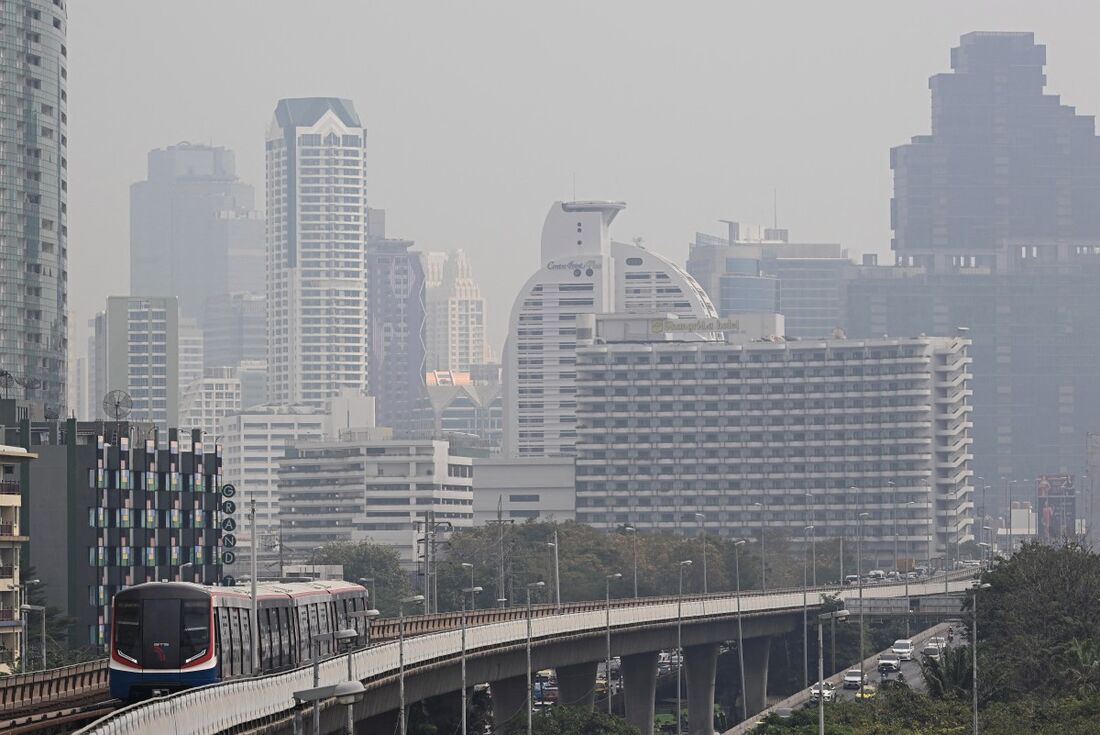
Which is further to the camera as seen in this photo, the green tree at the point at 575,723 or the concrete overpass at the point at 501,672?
the green tree at the point at 575,723

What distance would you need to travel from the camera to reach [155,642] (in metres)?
80.6

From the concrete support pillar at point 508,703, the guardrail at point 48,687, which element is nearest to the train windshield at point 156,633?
the guardrail at point 48,687

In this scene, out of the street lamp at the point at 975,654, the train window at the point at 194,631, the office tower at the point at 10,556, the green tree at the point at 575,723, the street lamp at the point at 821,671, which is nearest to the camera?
the train window at the point at 194,631

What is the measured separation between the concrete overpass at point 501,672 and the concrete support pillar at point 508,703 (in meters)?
0.06

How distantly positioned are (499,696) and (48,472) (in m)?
67.7

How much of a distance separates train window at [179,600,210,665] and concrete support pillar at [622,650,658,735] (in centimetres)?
9738

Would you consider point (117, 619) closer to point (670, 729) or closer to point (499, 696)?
point (499, 696)

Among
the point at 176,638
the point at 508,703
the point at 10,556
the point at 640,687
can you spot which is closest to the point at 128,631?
the point at 176,638

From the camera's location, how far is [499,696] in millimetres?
144000

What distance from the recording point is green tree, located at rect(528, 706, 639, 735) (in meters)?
141

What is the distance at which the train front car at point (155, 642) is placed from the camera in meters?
80.5

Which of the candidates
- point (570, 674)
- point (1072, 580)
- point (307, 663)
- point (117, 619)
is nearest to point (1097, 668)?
point (1072, 580)

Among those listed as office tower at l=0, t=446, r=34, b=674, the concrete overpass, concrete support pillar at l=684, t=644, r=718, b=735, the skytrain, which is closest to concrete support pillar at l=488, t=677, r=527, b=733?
the concrete overpass

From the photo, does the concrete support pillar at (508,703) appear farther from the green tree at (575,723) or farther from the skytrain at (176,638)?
the skytrain at (176,638)
